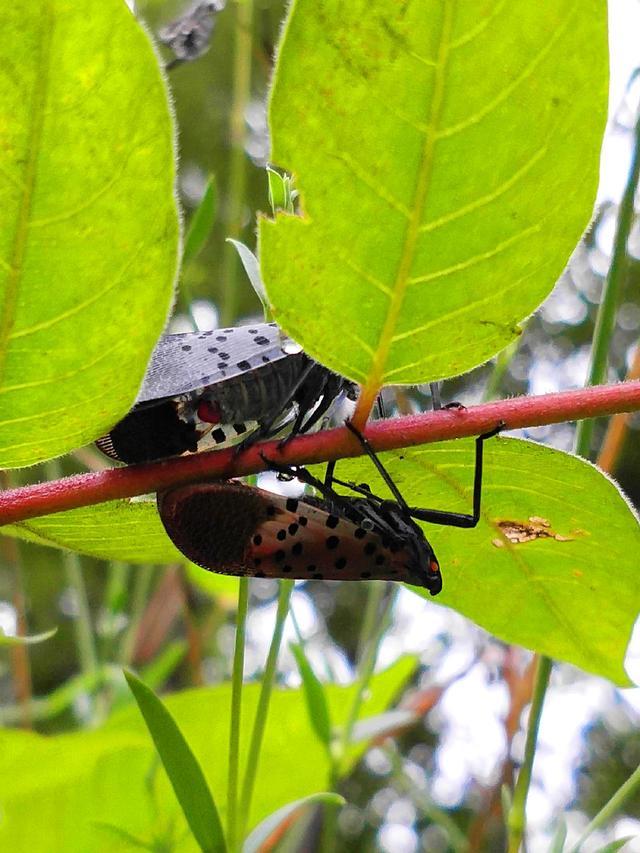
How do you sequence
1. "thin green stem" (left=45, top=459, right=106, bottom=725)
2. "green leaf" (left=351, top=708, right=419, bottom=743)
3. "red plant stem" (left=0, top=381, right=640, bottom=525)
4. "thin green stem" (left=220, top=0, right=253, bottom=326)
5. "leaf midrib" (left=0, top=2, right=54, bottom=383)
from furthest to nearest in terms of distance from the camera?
"thin green stem" (left=45, top=459, right=106, bottom=725), "thin green stem" (left=220, top=0, right=253, bottom=326), "green leaf" (left=351, top=708, right=419, bottom=743), "red plant stem" (left=0, top=381, right=640, bottom=525), "leaf midrib" (left=0, top=2, right=54, bottom=383)

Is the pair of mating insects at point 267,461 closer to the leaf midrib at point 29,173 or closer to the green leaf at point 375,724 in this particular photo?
the leaf midrib at point 29,173

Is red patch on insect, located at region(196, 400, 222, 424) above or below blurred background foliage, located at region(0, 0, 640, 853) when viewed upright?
above

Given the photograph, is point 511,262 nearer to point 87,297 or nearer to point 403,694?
point 87,297

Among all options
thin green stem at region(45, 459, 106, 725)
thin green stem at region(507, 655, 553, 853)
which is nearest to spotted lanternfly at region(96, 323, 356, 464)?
thin green stem at region(507, 655, 553, 853)

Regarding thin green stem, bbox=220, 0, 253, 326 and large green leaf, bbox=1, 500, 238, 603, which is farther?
thin green stem, bbox=220, 0, 253, 326

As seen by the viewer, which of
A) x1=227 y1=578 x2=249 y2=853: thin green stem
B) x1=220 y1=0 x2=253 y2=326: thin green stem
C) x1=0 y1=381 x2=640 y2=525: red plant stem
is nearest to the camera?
x1=0 y1=381 x2=640 y2=525: red plant stem

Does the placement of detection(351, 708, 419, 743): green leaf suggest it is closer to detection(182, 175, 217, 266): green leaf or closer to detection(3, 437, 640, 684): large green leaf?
detection(3, 437, 640, 684): large green leaf

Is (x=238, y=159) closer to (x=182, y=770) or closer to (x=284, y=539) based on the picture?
(x=284, y=539)

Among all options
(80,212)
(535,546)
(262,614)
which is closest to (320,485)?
(535,546)
